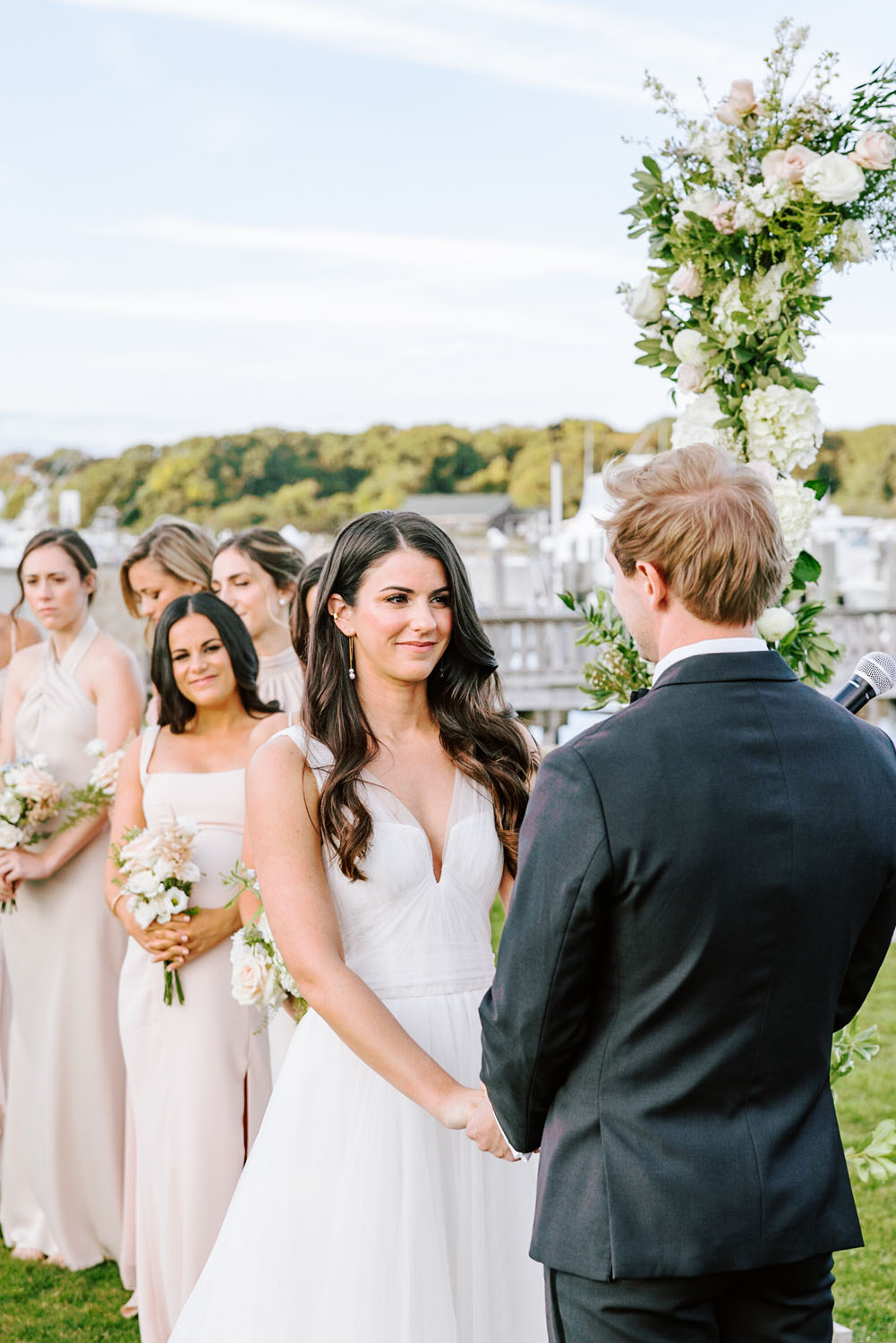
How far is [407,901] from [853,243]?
1879 millimetres

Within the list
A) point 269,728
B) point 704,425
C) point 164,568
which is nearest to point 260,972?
point 269,728

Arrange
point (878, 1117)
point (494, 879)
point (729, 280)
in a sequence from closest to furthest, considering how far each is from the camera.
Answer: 1. point (494, 879)
2. point (729, 280)
3. point (878, 1117)

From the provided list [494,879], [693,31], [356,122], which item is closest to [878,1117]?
[494,879]

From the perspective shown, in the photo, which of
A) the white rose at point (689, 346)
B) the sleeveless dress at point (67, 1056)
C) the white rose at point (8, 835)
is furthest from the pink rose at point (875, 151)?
the white rose at point (8, 835)

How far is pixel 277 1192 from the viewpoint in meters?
2.60

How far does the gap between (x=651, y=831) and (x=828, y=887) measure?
278 mm

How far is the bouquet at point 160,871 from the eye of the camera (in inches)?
151

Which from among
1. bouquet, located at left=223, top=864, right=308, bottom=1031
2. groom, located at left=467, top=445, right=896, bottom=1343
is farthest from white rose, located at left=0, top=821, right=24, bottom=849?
groom, located at left=467, top=445, right=896, bottom=1343

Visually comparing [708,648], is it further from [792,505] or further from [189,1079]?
[189,1079]

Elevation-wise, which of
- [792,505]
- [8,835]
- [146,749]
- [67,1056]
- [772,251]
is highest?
[772,251]

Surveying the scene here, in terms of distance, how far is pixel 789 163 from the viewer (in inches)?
123

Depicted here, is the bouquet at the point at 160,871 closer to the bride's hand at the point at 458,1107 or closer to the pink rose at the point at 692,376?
the bride's hand at the point at 458,1107

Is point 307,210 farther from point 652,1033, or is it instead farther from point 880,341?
point 652,1033

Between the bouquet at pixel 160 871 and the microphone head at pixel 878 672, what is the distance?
2.25 m
